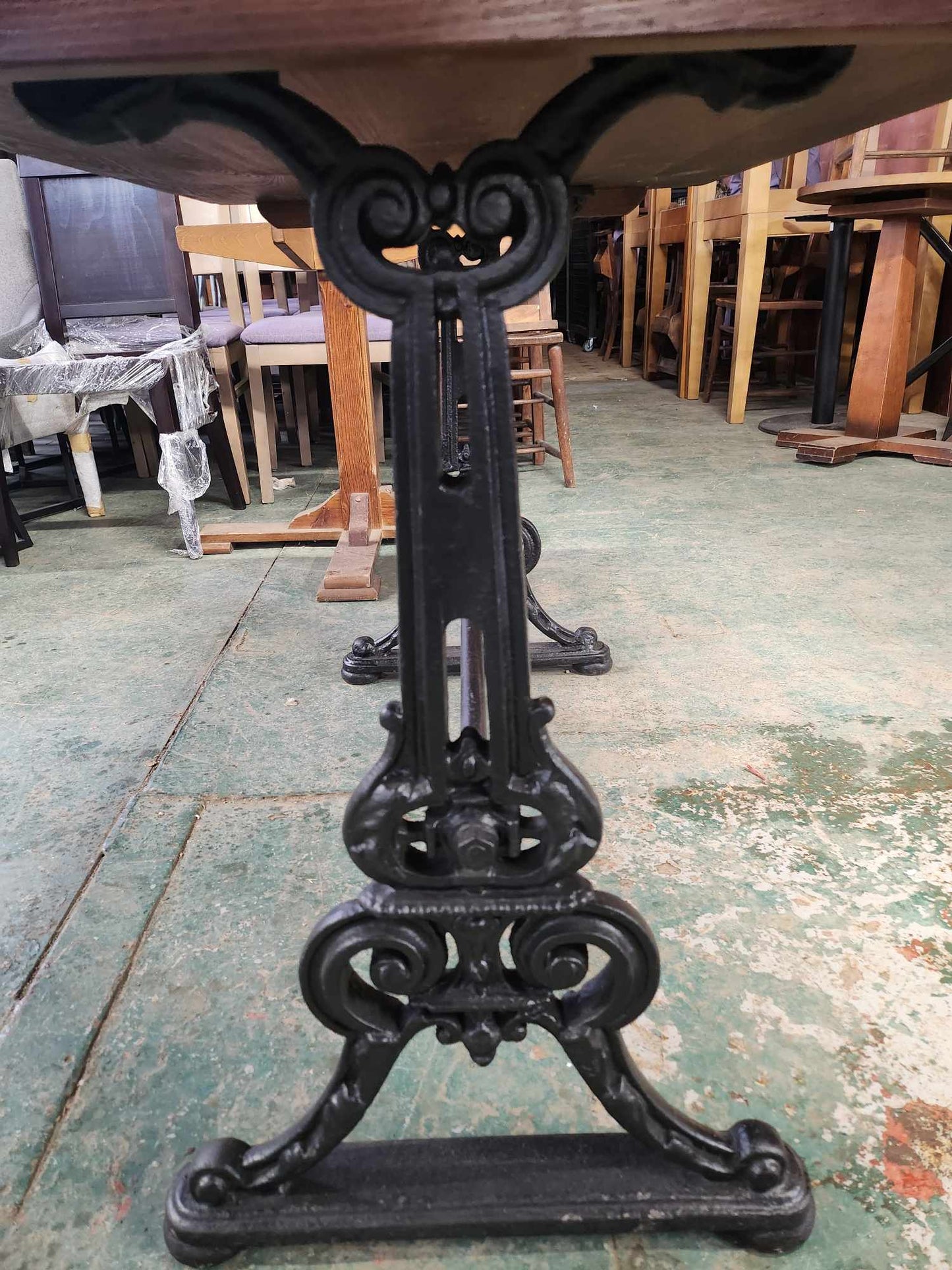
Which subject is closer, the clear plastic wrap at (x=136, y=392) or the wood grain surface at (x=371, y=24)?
the wood grain surface at (x=371, y=24)

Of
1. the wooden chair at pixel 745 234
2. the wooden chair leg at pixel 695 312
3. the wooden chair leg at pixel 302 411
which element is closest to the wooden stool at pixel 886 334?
the wooden chair at pixel 745 234

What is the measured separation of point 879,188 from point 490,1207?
3.24 meters

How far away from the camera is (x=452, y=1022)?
0.70 m

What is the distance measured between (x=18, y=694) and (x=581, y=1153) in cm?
140

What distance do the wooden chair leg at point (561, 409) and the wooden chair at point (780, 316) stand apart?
4.78ft

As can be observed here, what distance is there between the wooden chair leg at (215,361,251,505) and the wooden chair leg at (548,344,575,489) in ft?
3.48

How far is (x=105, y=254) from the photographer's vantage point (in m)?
2.80

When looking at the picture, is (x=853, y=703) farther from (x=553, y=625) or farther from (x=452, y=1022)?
(x=452, y=1022)

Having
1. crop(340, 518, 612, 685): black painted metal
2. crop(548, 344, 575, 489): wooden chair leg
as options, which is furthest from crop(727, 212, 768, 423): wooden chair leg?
crop(340, 518, 612, 685): black painted metal

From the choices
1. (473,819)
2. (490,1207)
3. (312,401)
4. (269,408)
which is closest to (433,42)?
(473,819)

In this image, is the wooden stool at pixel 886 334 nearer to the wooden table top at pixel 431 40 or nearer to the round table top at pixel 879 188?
the round table top at pixel 879 188

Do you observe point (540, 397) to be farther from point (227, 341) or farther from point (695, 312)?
point (695, 312)

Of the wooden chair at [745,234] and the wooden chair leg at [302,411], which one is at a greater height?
the wooden chair at [745,234]

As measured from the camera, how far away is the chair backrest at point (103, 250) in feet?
8.98
